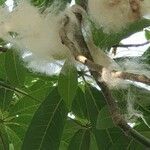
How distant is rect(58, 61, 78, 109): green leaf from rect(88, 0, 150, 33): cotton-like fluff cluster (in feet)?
0.50

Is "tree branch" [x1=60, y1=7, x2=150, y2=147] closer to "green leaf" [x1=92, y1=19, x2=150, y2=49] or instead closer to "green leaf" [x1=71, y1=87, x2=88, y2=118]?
"green leaf" [x1=92, y1=19, x2=150, y2=49]

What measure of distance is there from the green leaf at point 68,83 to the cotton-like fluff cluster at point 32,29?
3.1 inches

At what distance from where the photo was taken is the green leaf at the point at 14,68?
1.49 metres

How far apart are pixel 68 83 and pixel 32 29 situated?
172mm

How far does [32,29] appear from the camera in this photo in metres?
1.25

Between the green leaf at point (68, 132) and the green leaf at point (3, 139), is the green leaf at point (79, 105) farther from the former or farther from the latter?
the green leaf at point (3, 139)

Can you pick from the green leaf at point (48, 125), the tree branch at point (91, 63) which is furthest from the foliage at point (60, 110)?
the tree branch at point (91, 63)

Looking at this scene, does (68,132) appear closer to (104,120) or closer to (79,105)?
(79,105)

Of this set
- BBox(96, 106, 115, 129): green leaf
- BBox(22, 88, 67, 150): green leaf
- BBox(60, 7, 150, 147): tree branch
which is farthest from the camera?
BBox(22, 88, 67, 150): green leaf

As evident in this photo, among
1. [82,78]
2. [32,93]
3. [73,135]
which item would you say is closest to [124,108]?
[82,78]

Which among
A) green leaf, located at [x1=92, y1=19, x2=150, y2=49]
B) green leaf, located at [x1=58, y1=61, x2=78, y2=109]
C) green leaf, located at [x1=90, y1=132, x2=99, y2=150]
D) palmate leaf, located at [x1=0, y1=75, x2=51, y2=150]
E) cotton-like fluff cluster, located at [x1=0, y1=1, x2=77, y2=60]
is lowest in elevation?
green leaf, located at [x1=90, y1=132, x2=99, y2=150]

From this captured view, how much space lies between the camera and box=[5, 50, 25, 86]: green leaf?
1488 millimetres

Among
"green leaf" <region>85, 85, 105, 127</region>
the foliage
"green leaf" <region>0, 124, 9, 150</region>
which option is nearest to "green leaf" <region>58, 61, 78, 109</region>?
the foliage

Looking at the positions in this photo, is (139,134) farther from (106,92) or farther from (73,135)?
(73,135)
